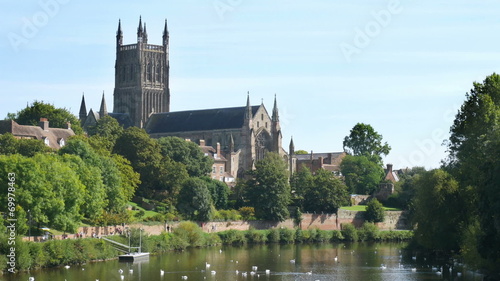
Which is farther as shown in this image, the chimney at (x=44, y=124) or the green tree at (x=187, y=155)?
the green tree at (x=187, y=155)

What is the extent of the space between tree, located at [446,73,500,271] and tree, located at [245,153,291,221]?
29259 mm

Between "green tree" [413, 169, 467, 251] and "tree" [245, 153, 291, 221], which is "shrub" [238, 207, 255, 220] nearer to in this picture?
"tree" [245, 153, 291, 221]

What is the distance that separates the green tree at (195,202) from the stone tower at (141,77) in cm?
6948

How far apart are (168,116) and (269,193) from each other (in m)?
59.3

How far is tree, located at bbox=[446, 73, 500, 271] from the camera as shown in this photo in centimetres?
5016

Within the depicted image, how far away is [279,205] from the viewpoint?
10181 cm

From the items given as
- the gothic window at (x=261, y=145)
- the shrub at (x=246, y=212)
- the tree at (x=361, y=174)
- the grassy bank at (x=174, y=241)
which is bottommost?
the grassy bank at (x=174, y=241)

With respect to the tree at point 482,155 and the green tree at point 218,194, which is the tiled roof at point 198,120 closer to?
the green tree at point 218,194

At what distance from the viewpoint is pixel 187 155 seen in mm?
111000

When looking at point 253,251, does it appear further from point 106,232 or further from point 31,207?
point 31,207

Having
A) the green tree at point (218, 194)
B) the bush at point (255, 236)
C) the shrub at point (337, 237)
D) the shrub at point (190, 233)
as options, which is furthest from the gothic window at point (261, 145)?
the shrub at point (190, 233)

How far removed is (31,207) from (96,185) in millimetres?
11888

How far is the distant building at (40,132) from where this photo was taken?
10275 cm

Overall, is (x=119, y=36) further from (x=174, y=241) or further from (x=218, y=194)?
(x=174, y=241)
